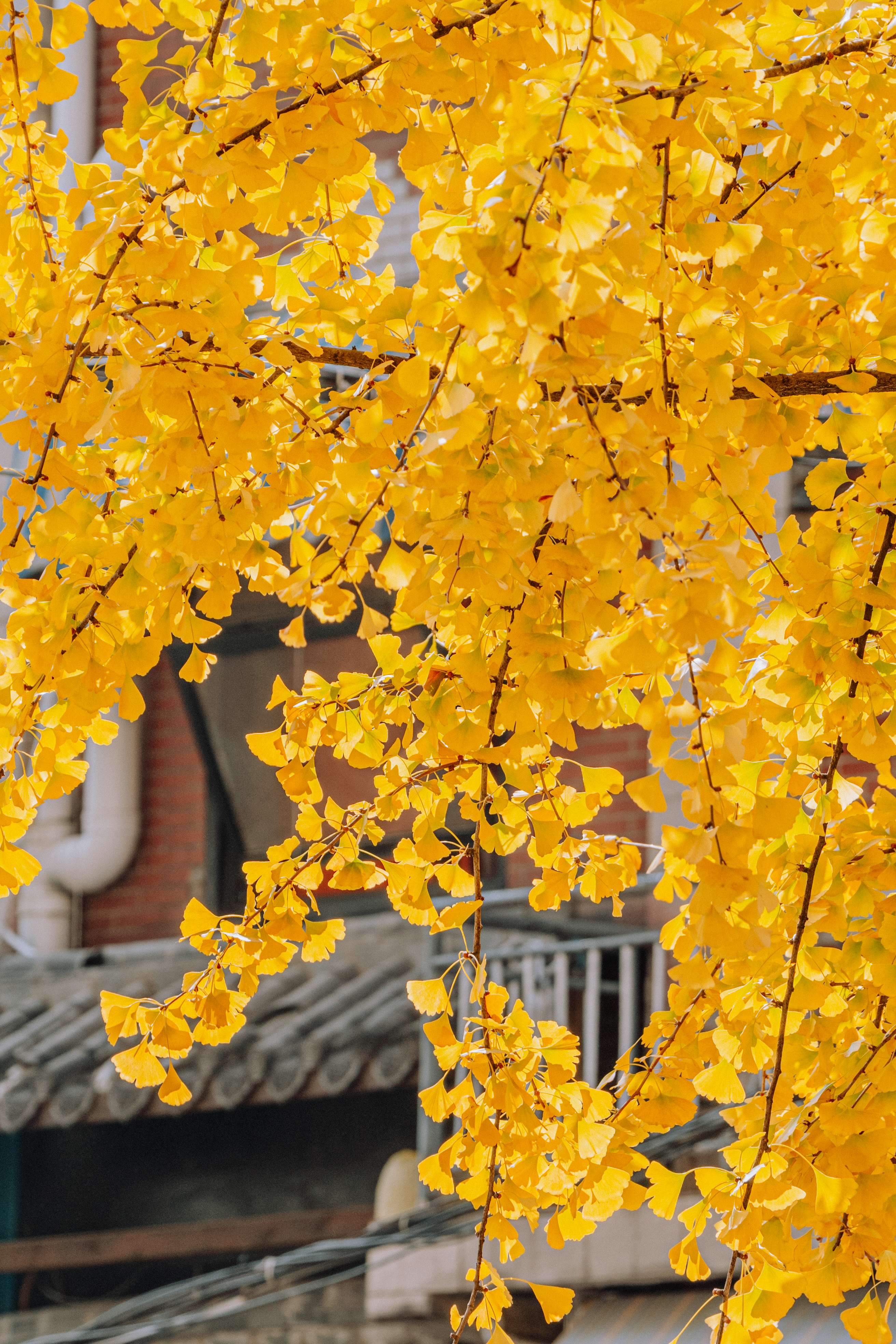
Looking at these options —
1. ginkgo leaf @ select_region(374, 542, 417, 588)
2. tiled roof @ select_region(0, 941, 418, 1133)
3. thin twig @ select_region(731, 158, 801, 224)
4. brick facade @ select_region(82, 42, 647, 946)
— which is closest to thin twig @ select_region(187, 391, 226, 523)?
ginkgo leaf @ select_region(374, 542, 417, 588)

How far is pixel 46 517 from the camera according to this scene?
2.22m

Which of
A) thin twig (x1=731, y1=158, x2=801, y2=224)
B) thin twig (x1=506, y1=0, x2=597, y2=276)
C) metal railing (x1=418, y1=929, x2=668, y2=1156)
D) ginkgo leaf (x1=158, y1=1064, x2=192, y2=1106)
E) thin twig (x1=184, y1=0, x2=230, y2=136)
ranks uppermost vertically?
thin twig (x1=184, y1=0, x2=230, y2=136)

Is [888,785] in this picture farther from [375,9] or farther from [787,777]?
[375,9]

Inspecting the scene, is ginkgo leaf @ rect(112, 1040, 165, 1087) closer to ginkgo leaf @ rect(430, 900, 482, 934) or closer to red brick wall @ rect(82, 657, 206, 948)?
ginkgo leaf @ rect(430, 900, 482, 934)

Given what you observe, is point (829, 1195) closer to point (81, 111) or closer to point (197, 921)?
point (197, 921)

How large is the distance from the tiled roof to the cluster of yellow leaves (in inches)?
151

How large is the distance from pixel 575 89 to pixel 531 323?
0.83ft

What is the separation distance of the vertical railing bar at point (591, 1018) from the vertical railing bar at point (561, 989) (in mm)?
84

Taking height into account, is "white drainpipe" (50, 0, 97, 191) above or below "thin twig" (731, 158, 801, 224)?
above

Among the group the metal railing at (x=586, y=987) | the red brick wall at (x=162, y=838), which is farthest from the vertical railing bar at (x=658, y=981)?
the red brick wall at (x=162, y=838)

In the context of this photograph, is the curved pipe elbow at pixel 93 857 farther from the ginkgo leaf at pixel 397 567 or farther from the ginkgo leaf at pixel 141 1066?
the ginkgo leaf at pixel 397 567

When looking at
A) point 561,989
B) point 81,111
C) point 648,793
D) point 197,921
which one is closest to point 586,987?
point 561,989

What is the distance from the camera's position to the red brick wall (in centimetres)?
779

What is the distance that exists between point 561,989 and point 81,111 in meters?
5.53
